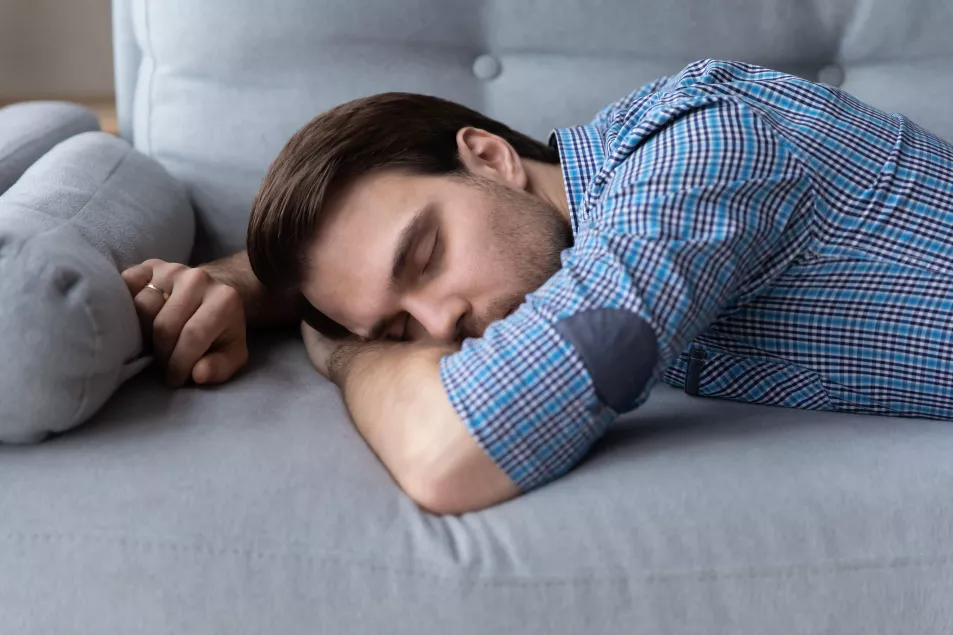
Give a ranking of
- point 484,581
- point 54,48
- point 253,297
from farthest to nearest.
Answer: point 54,48 → point 253,297 → point 484,581

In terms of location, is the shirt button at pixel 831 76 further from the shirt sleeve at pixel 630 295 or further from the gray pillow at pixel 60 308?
the gray pillow at pixel 60 308

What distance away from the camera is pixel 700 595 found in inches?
27.8

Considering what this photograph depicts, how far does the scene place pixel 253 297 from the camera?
3.95 ft

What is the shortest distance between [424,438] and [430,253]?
28 cm

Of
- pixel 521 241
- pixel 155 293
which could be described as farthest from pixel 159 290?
pixel 521 241

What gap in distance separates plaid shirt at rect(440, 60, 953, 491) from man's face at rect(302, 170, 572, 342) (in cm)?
8

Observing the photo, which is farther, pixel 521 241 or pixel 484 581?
pixel 521 241

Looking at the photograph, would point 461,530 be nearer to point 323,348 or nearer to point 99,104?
point 323,348

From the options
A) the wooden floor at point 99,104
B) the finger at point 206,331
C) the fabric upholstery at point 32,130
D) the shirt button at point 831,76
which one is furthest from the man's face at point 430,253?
the wooden floor at point 99,104

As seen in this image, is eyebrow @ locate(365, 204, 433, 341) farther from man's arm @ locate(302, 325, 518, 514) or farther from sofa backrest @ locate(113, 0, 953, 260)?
sofa backrest @ locate(113, 0, 953, 260)

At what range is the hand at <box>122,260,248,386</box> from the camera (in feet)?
Answer: 3.18

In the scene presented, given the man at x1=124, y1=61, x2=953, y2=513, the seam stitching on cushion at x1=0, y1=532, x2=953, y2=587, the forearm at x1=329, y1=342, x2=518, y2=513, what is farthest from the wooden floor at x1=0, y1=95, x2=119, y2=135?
the seam stitching on cushion at x1=0, y1=532, x2=953, y2=587

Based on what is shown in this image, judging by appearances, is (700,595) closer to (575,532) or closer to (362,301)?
(575,532)

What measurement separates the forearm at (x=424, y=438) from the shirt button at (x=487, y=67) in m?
0.64
